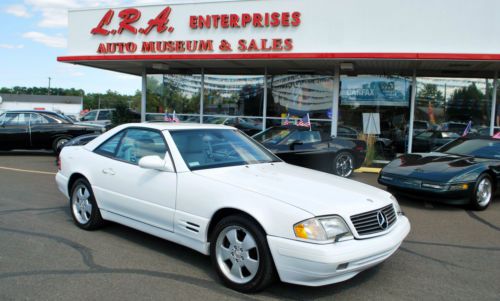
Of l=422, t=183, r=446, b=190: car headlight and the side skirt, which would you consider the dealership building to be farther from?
the side skirt

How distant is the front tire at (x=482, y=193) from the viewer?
24.0 ft

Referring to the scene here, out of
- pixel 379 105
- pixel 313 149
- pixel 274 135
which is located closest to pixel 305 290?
pixel 313 149

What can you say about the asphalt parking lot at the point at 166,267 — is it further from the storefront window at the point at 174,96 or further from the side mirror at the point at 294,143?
the storefront window at the point at 174,96

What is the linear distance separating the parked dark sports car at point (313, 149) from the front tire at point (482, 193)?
11.4ft

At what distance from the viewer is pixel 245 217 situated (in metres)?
3.83

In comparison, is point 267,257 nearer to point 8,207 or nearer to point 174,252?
point 174,252

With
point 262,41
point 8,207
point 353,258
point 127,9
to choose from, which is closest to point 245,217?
point 353,258

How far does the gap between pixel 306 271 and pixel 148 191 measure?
6.47 ft

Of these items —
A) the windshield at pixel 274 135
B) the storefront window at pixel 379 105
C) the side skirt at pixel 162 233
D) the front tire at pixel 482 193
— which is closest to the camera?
the side skirt at pixel 162 233

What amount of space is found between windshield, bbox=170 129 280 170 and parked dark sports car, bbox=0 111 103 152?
9.98 metres

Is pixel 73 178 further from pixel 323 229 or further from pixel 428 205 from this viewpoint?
pixel 428 205

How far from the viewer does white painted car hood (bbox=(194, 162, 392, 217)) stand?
3.73 metres

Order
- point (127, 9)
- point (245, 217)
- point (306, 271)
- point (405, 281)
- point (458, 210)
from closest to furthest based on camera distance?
1. point (306, 271)
2. point (245, 217)
3. point (405, 281)
4. point (458, 210)
5. point (127, 9)

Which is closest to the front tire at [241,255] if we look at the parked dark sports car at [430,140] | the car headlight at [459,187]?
the car headlight at [459,187]
